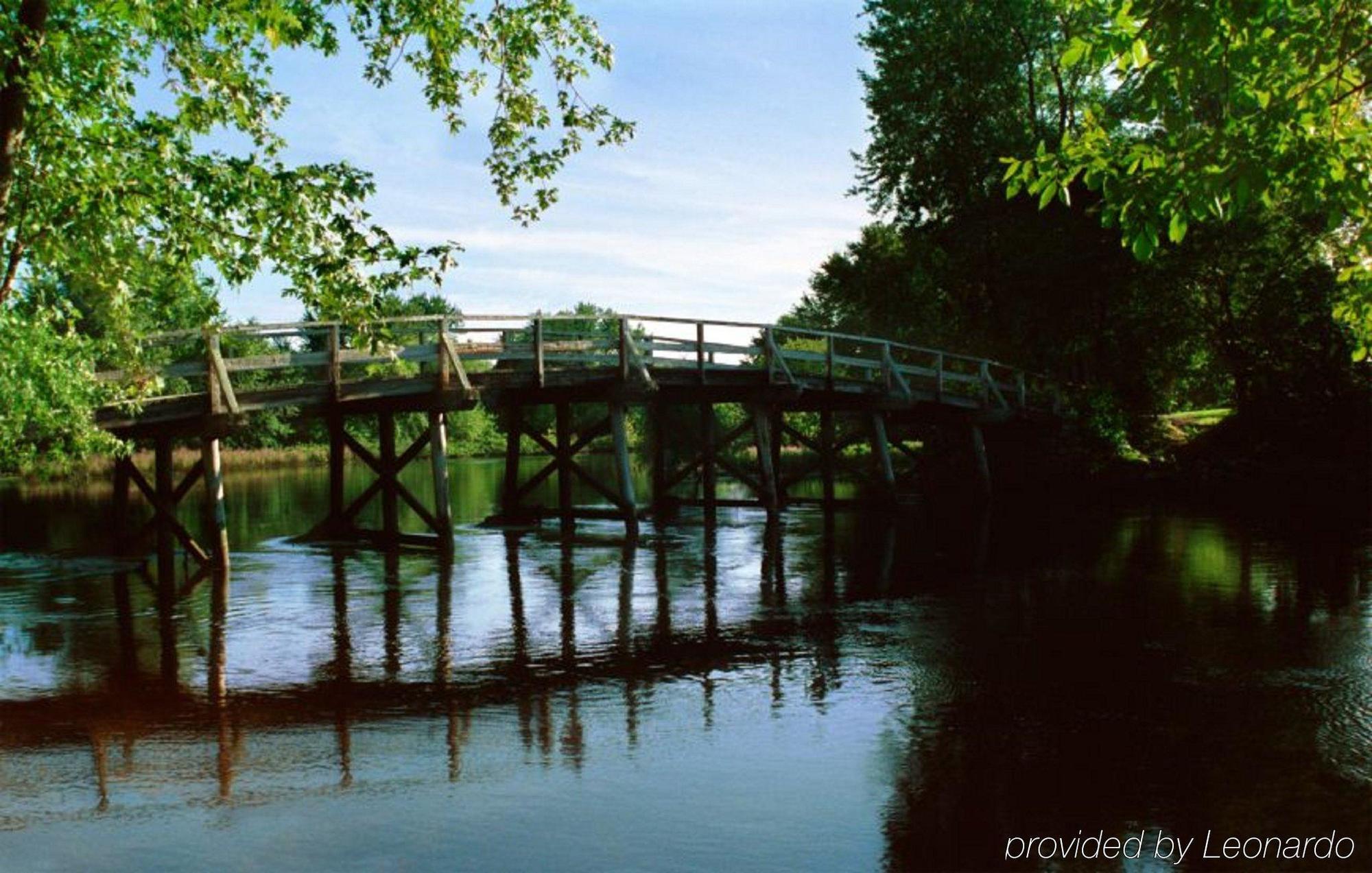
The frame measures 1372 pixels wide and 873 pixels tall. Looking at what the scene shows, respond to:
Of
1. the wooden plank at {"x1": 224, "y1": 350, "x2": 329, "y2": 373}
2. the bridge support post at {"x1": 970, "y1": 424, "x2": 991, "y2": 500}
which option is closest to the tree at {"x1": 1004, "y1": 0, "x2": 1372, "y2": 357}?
the wooden plank at {"x1": 224, "y1": 350, "x2": 329, "y2": 373}

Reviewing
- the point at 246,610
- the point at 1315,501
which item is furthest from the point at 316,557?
the point at 1315,501

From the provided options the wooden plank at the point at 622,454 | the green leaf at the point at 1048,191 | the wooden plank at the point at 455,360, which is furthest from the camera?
the wooden plank at the point at 622,454

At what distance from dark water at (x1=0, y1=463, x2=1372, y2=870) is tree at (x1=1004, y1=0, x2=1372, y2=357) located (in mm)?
3593

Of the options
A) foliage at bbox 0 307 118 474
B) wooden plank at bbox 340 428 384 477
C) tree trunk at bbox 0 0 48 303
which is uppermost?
tree trunk at bbox 0 0 48 303

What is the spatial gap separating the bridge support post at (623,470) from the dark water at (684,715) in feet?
15.3

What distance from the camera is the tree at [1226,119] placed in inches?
340

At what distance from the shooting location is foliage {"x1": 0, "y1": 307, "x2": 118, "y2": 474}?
13.9 m

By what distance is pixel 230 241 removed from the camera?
→ 9102 mm

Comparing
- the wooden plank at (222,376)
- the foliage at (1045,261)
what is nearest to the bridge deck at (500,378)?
the wooden plank at (222,376)

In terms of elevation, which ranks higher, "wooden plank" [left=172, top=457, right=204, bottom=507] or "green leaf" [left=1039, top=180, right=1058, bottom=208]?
"green leaf" [left=1039, top=180, right=1058, bottom=208]

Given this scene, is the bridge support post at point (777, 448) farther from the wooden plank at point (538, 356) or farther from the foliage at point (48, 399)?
the foliage at point (48, 399)

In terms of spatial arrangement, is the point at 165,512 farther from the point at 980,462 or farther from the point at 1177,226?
the point at 980,462

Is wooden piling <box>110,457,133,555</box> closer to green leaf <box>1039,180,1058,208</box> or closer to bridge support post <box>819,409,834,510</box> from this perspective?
bridge support post <box>819,409,834,510</box>

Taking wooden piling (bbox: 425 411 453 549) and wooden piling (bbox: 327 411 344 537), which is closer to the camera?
wooden piling (bbox: 425 411 453 549)
